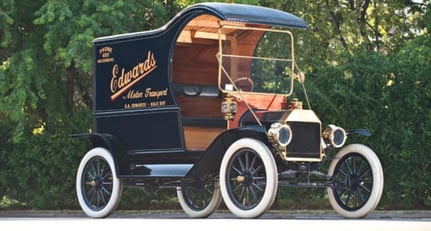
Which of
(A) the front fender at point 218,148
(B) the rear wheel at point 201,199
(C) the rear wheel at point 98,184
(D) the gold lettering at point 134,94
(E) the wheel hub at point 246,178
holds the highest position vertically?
(D) the gold lettering at point 134,94

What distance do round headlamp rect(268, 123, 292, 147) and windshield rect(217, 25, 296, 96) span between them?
4.11 feet

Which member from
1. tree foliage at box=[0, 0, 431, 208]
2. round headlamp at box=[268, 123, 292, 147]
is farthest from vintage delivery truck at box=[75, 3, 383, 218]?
tree foliage at box=[0, 0, 431, 208]

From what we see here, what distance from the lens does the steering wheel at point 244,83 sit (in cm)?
1476

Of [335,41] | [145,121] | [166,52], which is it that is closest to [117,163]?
[145,121]

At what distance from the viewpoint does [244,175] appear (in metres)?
13.6

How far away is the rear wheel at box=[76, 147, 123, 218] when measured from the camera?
15.3 m

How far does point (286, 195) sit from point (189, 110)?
192 inches

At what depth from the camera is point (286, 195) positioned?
19.8 m

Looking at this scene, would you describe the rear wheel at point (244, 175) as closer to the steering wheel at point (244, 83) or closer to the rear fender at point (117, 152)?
the steering wheel at point (244, 83)

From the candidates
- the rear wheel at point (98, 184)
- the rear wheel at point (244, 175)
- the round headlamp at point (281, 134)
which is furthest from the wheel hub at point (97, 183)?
the round headlamp at point (281, 134)

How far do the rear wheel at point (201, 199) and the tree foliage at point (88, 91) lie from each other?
3.15 meters

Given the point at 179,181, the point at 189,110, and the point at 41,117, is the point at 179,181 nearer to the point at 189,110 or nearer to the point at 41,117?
the point at 189,110

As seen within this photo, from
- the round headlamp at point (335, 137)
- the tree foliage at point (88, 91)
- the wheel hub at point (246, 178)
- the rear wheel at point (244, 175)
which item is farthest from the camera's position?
the tree foliage at point (88, 91)

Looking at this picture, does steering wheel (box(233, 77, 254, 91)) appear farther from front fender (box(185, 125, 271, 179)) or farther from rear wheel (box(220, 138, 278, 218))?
rear wheel (box(220, 138, 278, 218))
